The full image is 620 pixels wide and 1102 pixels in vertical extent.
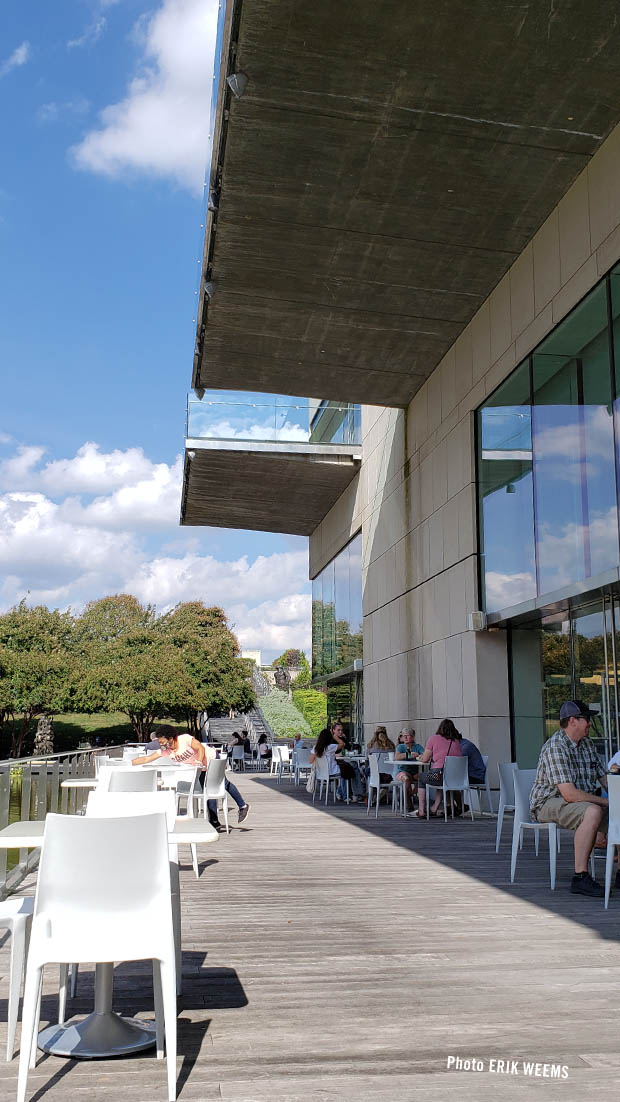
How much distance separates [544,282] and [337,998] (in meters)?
9.70

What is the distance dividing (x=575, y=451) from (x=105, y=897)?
8810mm

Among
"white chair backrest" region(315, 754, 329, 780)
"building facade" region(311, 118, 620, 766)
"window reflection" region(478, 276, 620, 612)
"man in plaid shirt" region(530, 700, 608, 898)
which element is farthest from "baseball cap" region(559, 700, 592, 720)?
"white chair backrest" region(315, 754, 329, 780)

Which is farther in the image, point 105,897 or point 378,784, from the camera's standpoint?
point 378,784

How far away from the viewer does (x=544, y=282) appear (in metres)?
11.9

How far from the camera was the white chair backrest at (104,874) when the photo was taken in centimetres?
316

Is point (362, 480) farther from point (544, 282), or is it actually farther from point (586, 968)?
point (586, 968)

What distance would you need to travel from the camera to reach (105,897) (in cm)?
317

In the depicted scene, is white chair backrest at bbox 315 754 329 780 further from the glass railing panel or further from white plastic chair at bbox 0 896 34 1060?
white plastic chair at bbox 0 896 34 1060

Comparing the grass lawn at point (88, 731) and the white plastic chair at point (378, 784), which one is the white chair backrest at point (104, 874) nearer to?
the white plastic chair at point (378, 784)

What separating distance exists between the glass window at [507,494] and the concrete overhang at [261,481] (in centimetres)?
812

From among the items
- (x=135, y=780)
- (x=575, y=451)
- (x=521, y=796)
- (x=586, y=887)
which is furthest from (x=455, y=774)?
(x=135, y=780)

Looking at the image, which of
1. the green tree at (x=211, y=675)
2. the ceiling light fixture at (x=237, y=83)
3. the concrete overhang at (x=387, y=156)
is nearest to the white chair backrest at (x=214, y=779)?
the concrete overhang at (x=387, y=156)

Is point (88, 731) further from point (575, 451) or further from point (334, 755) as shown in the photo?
point (575, 451)

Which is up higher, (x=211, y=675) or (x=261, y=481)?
(x=261, y=481)
